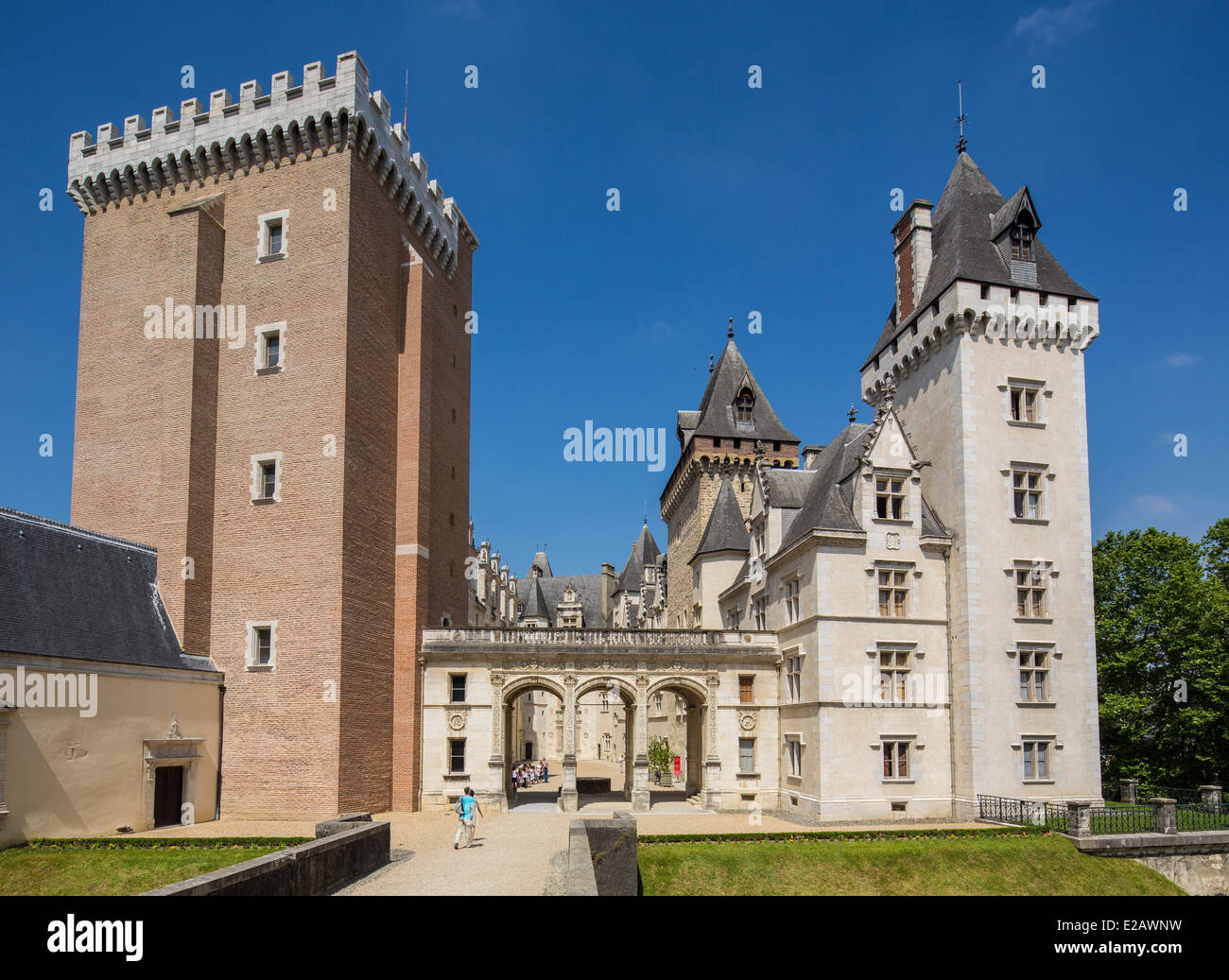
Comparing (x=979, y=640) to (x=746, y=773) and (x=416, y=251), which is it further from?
(x=416, y=251)

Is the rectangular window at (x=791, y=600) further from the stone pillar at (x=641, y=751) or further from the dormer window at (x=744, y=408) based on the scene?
the dormer window at (x=744, y=408)

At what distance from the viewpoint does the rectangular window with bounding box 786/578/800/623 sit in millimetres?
36594

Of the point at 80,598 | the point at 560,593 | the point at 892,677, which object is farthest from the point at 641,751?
the point at 560,593

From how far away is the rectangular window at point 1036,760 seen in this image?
3309 centimetres

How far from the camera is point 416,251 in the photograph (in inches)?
1646

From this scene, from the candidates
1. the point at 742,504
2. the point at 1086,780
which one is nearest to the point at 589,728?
the point at 742,504

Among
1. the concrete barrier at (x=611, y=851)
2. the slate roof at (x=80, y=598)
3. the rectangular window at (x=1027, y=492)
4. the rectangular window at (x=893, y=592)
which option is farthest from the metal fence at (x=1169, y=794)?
the slate roof at (x=80, y=598)

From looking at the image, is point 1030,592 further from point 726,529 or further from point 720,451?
point 720,451

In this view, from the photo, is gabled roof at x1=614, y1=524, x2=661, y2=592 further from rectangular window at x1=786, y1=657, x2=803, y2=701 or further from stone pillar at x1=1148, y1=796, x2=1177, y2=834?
stone pillar at x1=1148, y1=796, x2=1177, y2=834

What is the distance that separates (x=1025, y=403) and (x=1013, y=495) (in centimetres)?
364

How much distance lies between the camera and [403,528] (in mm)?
38500

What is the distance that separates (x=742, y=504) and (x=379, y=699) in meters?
25.6

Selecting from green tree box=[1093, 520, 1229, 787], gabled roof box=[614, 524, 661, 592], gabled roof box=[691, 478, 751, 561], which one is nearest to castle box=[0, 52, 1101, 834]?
gabled roof box=[691, 478, 751, 561]
